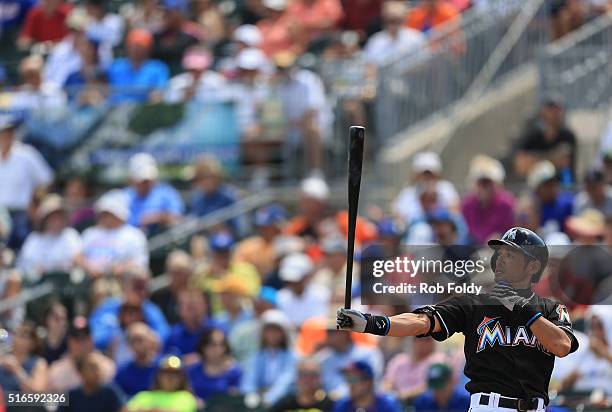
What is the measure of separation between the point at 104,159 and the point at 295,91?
1971 mm

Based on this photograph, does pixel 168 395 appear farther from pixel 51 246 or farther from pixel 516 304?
pixel 516 304

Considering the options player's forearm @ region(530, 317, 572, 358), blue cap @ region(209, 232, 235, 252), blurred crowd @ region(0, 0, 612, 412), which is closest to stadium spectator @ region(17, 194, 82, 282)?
blurred crowd @ region(0, 0, 612, 412)

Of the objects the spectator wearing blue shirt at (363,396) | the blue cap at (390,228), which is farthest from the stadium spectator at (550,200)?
the spectator wearing blue shirt at (363,396)

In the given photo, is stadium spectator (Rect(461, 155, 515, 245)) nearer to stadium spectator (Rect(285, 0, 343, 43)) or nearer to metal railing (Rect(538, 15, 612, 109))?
metal railing (Rect(538, 15, 612, 109))

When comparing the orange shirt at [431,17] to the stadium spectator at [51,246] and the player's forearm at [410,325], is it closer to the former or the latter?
the stadium spectator at [51,246]

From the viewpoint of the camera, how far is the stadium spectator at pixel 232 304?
1194 cm

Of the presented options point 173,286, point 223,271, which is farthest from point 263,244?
point 173,286

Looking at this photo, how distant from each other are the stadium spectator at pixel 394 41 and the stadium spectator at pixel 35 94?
10.1 feet

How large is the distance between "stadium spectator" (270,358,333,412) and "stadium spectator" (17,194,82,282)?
316cm

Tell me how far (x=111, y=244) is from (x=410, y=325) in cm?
638

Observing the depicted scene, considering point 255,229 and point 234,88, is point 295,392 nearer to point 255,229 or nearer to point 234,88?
point 255,229

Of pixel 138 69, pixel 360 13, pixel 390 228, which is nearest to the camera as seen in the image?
pixel 390 228

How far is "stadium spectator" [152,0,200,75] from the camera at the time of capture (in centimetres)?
1545

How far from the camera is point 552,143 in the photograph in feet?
43.7
